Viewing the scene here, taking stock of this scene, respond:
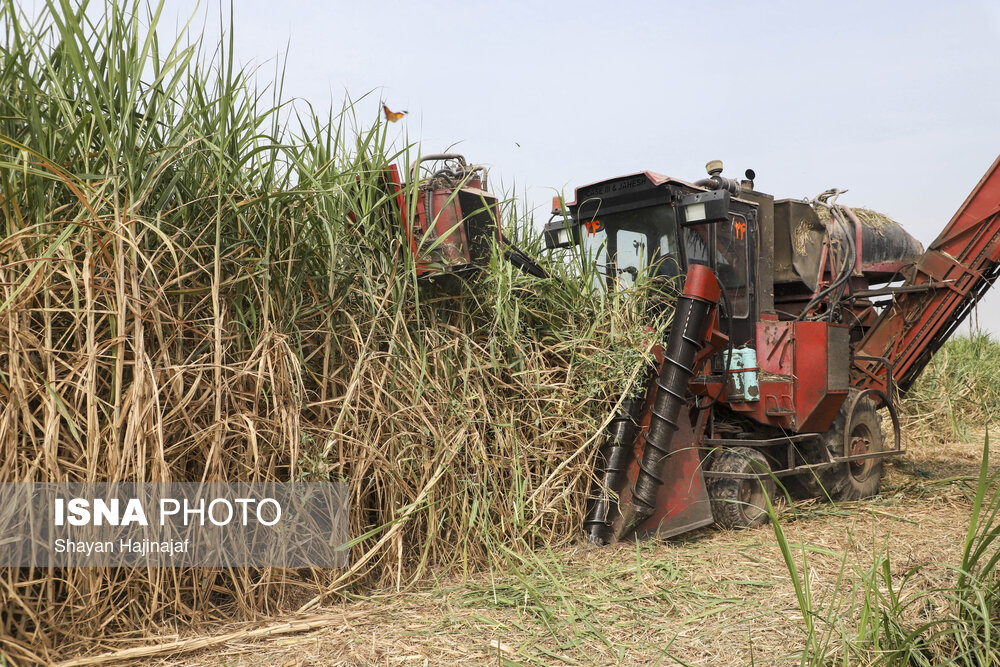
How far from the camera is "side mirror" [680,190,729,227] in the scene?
445cm

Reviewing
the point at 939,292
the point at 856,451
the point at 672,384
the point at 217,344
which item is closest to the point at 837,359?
the point at 856,451

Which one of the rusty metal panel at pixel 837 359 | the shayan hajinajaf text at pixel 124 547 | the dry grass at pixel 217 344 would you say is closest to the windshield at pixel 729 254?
the rusty metal panel at pixel 837 359

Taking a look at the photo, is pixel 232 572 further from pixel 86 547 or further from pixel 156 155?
pixel 156 155

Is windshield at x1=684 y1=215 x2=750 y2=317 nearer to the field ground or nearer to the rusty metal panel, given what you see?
the rusty metal panel

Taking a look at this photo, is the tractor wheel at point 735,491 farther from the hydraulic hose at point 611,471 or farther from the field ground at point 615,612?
the hydraulic hose at point 611,471

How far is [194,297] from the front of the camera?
3.02m

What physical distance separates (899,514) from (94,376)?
15.2ft

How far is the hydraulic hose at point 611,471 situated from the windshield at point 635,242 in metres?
0.88

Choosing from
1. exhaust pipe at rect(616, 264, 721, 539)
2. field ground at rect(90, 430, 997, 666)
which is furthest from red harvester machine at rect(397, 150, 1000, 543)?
field ground at rect(90, 430, 997, 666)

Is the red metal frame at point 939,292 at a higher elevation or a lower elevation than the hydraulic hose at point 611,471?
higher

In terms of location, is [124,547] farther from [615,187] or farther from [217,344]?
[615,187]

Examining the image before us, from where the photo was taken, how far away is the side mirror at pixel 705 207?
4.45 meters

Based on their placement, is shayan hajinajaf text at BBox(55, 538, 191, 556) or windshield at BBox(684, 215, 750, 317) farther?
windshield at BBox(684, 215, 750, 317)

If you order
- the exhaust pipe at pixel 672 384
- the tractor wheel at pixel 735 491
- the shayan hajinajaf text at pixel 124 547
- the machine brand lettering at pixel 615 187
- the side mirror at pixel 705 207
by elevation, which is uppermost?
the machine brand lettering at pixel 615 187
